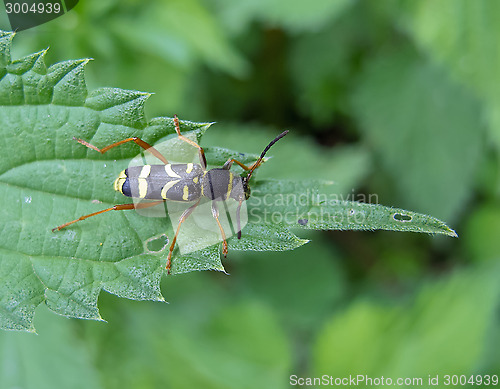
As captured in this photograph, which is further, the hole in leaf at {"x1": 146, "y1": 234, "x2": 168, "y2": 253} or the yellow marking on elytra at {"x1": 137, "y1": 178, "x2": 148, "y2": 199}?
the yellow marking on elytra at {"x1": 137, "y1": 178, "x2": 148, "y2": 199}

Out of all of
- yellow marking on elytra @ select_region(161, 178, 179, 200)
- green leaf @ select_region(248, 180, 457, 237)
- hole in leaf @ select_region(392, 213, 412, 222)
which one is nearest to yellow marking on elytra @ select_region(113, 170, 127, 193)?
yellow marking on elytra @ select_region(161, 178, 179, 200)

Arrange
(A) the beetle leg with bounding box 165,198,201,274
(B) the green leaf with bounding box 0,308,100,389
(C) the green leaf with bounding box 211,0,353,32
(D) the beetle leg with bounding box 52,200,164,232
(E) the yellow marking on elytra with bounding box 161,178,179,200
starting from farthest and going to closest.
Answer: (C) the green leaf with bounding box 211,0,353,32 → (B) the green leaf with bounding box 0,308,100,389 → (E) the yellow marking on elytra with bounding box 161,178,179,200 → (D) the beetle leg with bounding box 52,200,164,232 → (A) the beetle leg with bounding box 165,198,201,274

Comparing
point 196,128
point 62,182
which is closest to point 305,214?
point 196,128

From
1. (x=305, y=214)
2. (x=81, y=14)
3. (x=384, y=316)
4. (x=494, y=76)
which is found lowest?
(x=384, y=316)

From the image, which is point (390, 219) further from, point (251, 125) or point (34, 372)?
point (251, 125)

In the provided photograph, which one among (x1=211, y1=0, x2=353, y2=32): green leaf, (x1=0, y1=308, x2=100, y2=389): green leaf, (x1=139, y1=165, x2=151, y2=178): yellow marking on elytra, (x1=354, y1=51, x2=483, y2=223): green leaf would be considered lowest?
(x1=0, y1=308, x2=100, y2=389): green leaf

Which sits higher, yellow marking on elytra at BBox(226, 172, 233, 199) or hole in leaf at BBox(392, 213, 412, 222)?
hole in leaf at BBox(392, 213, 412, 222)

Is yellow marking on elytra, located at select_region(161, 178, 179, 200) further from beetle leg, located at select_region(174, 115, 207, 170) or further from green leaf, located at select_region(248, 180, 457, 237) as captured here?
green leaf, located at select_region(248, 180, 457, 237)

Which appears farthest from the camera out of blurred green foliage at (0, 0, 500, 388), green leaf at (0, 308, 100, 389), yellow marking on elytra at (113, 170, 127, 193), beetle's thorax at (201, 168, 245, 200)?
blurred green foliage at (0, 0, 500, 388)
